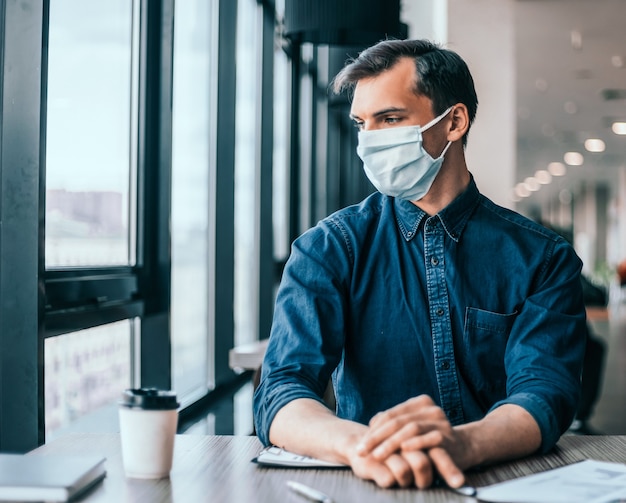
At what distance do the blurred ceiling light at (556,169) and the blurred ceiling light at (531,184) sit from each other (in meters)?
1.19

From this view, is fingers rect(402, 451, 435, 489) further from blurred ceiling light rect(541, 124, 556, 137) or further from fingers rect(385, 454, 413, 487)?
blurred ceiling light rect(541, 124, 556, 137)

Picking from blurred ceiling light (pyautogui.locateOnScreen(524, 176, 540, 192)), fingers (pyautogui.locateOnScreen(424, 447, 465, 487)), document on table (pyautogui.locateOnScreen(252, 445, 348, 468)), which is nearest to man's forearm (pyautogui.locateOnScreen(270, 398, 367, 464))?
document on table (pyautogui.locateOnScreen(252, 445, 348, 468))

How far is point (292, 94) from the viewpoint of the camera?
18.6ft

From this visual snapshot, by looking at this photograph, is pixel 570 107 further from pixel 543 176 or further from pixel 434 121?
pixel 543 176

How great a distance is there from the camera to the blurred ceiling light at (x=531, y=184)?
2362 cm

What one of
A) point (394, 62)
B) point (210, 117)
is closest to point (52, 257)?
point (394, 62)

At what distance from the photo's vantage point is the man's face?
1.60m

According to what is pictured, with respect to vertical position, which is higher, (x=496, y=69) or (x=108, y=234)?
(x=496, y=69)

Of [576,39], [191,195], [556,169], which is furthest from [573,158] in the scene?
[191,195]

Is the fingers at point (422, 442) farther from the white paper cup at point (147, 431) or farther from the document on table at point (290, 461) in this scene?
the white paper cup at point (147, 431)

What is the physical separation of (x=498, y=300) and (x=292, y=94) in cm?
434

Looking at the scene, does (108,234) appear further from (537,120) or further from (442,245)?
(537,120)

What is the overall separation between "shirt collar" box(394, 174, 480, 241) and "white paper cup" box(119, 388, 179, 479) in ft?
2.23

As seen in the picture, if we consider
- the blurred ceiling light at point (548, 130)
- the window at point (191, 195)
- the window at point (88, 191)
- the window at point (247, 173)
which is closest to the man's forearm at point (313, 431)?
the window at point (88, 191)
